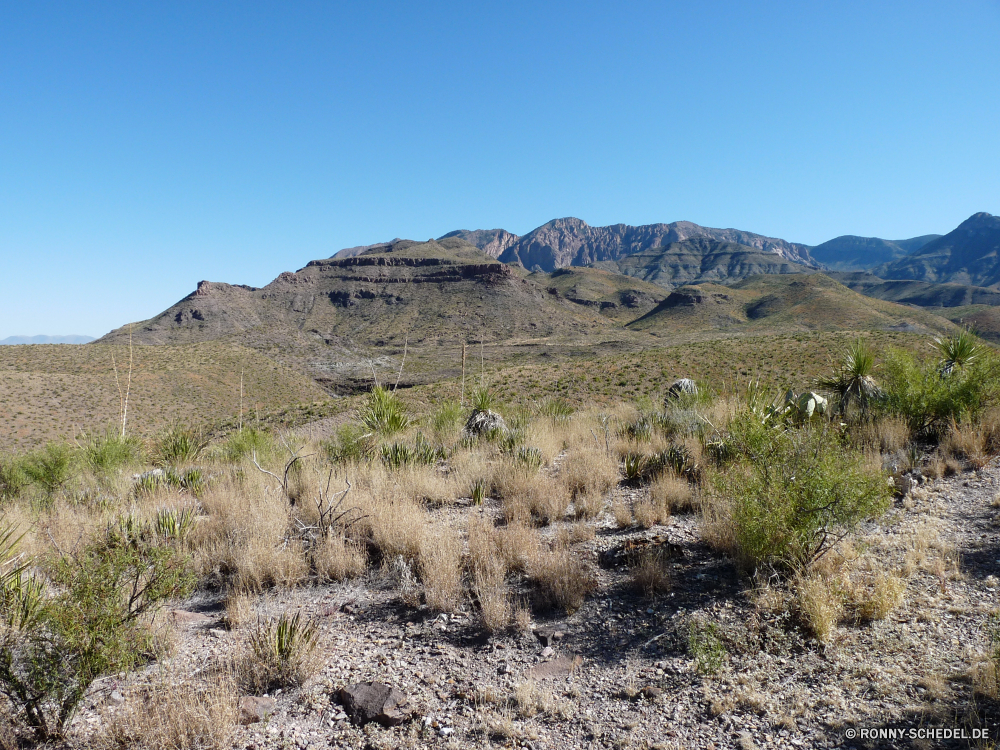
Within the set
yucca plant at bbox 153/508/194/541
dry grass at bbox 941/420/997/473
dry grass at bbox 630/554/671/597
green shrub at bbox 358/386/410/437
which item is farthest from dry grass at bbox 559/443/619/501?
yucca plant at bbox 153/508/194/541

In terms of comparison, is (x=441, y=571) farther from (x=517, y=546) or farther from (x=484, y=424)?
(x=484, y=424)

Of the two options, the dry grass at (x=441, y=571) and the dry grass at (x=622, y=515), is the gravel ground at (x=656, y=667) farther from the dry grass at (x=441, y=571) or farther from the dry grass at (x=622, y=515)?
the dry grass at (x=622, y=515)


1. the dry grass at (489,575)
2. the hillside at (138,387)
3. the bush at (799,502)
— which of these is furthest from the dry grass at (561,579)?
the hillside at (138,387)

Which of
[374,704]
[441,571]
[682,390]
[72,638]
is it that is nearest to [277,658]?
[374,704]

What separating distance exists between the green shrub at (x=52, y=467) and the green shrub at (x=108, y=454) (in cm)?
25

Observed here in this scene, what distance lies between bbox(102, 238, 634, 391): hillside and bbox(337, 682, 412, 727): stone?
182ft

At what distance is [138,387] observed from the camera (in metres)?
41.3

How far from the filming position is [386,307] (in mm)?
101125

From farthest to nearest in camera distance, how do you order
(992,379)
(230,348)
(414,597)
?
1. (230,348)
2. (992,379)
3. (414,597)

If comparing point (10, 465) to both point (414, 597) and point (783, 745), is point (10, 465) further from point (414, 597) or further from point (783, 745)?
point (783, 745)

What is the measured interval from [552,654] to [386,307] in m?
101

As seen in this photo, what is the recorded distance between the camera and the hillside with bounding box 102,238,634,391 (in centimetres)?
7012

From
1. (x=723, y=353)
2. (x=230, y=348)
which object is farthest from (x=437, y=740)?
(x=230, y=348)

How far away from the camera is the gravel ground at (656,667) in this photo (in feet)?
9.53
